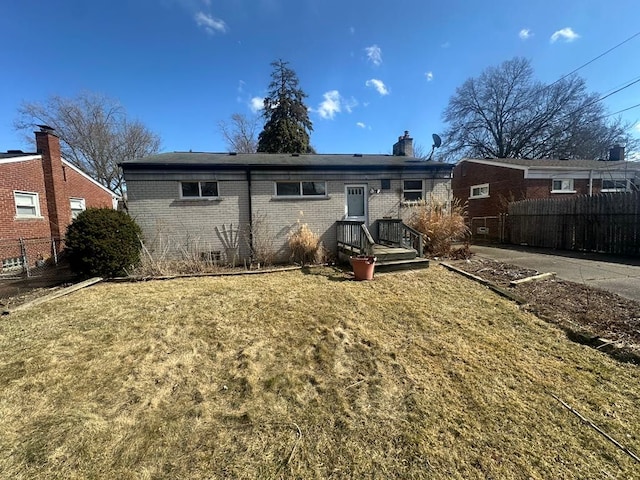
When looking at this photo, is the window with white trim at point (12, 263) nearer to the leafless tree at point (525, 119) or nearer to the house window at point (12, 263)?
the house window at point (12, 263)

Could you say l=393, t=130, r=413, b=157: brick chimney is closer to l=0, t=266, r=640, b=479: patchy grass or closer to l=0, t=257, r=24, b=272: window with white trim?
l=0, t=266, r=640, b=479: patchy grass

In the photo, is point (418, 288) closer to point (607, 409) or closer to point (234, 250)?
point (607, 409)

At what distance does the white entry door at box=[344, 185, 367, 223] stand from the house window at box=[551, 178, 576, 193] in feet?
40.0

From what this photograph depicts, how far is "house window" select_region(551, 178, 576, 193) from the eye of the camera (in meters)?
14.9

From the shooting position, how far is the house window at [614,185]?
51.6 feet

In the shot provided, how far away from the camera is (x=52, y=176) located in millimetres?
11977

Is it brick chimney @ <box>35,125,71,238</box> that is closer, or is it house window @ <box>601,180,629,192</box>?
brick chimney @ <box>35,125,71,238</box>

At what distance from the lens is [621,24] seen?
35.9ft

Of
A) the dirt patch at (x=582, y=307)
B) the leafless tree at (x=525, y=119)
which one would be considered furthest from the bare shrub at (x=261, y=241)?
the leafless tree at (x=525, y=119)

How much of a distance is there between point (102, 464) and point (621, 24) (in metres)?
19.6

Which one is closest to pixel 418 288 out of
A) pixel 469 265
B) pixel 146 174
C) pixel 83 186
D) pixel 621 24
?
pixel 469 265

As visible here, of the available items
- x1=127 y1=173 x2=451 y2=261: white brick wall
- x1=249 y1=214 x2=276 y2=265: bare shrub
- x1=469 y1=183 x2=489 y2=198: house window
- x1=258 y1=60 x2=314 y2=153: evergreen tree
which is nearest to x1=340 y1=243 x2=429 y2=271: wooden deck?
x1=127 y1=173 x2=451 y2=261: white brick wall

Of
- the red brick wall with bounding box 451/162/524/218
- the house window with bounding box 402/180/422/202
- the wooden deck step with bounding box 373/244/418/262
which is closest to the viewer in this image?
the wooden deck step with bounding box 373/244/418/262

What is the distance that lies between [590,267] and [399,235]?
5.09 m
